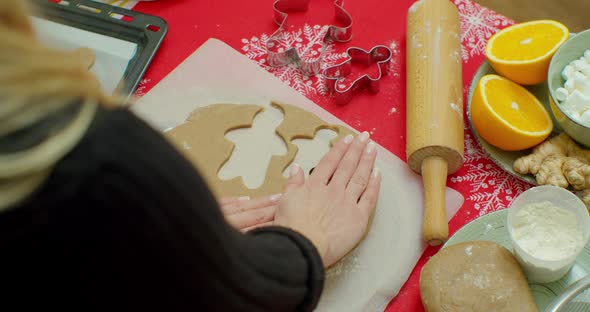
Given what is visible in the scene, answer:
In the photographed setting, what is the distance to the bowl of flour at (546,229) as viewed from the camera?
827mm

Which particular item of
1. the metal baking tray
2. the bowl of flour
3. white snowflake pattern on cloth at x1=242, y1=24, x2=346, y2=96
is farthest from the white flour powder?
the metal baking tray

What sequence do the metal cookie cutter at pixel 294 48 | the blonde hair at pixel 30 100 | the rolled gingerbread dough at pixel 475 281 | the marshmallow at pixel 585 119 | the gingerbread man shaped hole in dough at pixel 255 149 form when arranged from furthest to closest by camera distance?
→ the metal cookie cutter at pixel 294 48 → the gingerbread man shaped hole in dough at pixel 255 149 → the marshmallow at pixel 585 119 → the rolled gingerbread dough at pixel 475 281 → the blonde hair at pixel 30 100

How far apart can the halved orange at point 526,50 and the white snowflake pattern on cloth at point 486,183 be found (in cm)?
15

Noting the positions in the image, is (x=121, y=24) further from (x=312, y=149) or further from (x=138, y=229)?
(x=138, y=229)

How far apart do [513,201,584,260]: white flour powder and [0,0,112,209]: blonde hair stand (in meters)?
0.66

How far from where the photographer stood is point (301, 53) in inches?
47.5

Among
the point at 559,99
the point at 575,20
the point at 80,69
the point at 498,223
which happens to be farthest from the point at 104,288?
the point at 575,20

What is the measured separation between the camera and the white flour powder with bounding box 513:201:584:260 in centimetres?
83

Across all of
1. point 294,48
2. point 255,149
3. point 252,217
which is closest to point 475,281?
point 252,217

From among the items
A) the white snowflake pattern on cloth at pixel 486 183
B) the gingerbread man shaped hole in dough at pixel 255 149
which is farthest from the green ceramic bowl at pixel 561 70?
the gingerbread man shaped hole in dough at pixel 255 149

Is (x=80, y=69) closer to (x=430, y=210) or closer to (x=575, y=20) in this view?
(x=430, y=210)

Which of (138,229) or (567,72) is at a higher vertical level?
(138,229)

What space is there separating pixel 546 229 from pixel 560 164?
0.52ft

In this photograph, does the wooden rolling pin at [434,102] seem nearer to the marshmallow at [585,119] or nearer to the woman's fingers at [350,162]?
the woman's fingers at [350,162]
